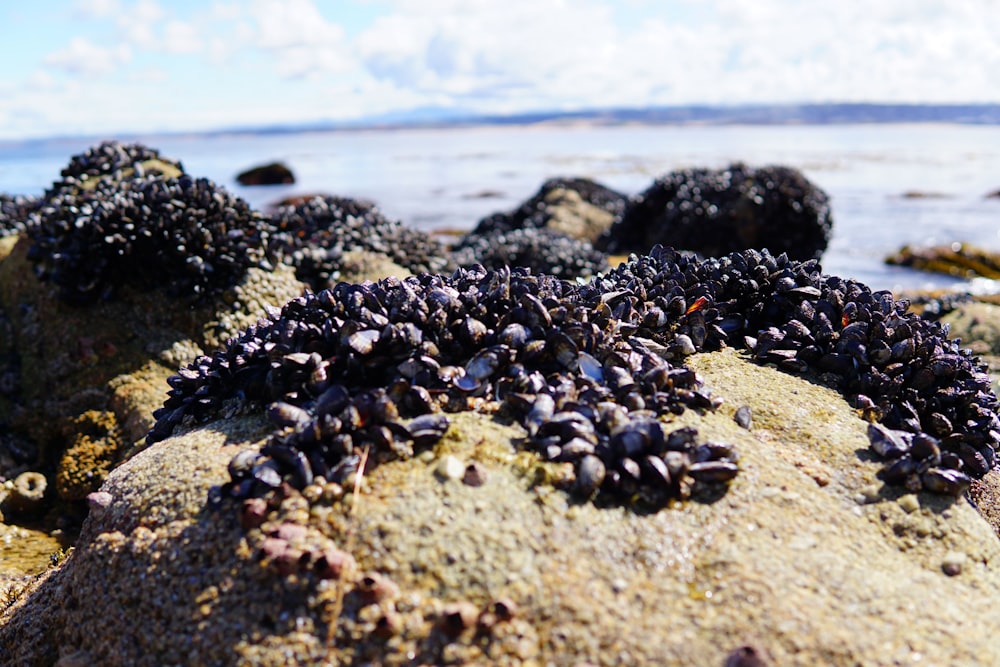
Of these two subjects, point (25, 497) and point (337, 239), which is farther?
point (337, 239)

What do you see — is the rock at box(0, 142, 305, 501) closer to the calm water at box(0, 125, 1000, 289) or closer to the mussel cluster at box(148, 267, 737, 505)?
the mussel cluster at box(148, 267, 737, 505)

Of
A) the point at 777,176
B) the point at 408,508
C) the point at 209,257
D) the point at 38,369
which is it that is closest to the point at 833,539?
the point at 408,508

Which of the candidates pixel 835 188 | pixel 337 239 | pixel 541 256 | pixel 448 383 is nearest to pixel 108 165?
pixel 337 239

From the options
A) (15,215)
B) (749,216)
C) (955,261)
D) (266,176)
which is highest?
(15,215)

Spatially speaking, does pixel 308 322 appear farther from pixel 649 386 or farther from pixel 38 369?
pixel 38 369

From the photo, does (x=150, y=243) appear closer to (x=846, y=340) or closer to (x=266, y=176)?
(x=846, y=340)

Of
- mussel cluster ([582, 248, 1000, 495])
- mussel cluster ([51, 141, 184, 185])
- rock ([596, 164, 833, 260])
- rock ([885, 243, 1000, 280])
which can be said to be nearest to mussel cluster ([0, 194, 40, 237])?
mussel cluster ([51, 141, 184, 185])

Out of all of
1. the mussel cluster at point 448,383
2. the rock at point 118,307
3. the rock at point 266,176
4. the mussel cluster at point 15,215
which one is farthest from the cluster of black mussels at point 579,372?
the rock at point 266,176
